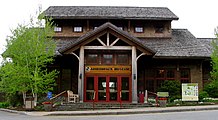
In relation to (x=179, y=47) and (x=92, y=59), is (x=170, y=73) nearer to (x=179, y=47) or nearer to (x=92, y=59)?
(x=179, y=47)

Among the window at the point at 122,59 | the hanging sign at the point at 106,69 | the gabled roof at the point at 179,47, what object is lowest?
the hanging sign at the point at 106,69

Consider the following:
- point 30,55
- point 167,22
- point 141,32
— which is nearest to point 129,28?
point 141,32

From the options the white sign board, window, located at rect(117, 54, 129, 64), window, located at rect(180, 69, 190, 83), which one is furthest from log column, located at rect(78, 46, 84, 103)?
window, located at rect(180, 69, 190, 83)

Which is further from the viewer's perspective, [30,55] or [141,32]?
[141,32]

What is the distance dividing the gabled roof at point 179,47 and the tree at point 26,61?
8886 millimetres

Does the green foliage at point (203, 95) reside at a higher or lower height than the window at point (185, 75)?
lower

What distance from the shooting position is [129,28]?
98.7ft

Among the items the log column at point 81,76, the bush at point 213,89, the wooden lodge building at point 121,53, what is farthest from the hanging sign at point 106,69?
the bush at point 213,89

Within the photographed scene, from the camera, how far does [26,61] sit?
22312 millimetres

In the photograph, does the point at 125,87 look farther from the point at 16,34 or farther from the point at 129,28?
the point at 16,34

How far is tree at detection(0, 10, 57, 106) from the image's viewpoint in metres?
21.8

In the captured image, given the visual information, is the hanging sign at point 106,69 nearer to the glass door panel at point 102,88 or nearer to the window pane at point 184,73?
the glass door panel at point 102,88

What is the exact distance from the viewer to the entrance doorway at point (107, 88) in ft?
79.2

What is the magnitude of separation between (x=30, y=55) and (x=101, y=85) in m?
6.37
